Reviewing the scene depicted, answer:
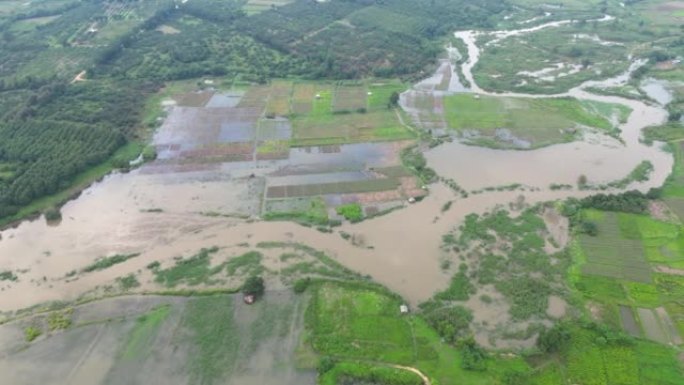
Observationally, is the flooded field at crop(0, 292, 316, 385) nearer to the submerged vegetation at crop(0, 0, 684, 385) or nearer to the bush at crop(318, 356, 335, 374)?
the submerged vegetation at crop(0, 0, 684, 385)

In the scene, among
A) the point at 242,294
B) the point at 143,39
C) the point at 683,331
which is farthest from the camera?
the point at 143,39

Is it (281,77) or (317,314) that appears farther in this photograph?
(281,77)

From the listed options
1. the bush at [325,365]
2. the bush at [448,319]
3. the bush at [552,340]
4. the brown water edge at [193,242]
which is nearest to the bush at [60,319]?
the brown water edge at [193,242]

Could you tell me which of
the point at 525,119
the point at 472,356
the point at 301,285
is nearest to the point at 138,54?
the point at 301,285

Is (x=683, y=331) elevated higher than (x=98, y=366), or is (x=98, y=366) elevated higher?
(x=683, y=331)

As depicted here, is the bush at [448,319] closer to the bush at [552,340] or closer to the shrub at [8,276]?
the bush at [552,340]

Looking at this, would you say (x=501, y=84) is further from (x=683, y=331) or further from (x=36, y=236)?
(x=36, y=236)

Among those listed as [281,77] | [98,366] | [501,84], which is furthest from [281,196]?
[501,84]

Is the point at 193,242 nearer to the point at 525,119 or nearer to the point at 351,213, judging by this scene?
the point at 351,213
